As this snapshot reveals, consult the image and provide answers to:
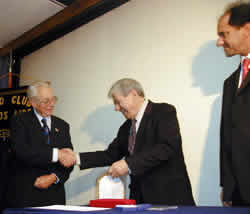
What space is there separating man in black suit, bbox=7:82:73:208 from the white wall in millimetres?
862

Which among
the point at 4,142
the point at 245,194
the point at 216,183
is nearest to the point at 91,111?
the point at 4,142

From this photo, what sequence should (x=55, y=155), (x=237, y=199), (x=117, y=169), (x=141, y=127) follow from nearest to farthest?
(x=237, y=199)
(x=117, y=169)
(x=141, y=127)
(x=55, y=155)

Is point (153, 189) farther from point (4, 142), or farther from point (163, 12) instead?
point (4, 142)

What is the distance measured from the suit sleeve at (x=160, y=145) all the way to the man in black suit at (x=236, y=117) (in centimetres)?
38

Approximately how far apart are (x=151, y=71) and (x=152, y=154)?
4.08 feet

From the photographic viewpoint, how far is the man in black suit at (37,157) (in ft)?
8.21

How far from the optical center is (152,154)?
205 cm

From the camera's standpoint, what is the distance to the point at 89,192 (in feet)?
11.7

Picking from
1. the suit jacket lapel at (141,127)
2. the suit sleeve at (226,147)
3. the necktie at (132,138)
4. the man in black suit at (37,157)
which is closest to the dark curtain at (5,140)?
the man in black suit at (37,157)

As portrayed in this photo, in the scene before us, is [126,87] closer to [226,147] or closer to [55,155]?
[55,155]

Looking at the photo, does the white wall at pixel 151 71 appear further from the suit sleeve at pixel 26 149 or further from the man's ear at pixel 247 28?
the suit sleeve at pixel 26 149

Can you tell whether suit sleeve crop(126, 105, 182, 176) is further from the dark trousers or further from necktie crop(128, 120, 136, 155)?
the dark trousers

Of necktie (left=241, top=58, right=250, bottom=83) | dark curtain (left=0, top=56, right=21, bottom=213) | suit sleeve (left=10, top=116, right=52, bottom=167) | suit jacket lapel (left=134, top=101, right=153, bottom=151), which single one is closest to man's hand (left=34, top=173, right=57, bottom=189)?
suit sleeve (left=10, top=116, right=52, bottom=167)

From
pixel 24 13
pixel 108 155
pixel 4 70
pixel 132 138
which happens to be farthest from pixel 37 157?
pixel 4 70
